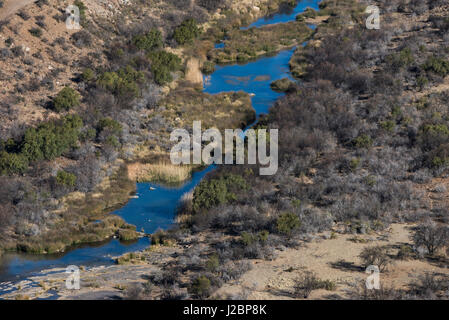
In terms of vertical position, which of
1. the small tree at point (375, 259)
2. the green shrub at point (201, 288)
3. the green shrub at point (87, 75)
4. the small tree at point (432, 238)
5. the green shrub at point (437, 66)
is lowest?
the green shrub at point (201, 288)

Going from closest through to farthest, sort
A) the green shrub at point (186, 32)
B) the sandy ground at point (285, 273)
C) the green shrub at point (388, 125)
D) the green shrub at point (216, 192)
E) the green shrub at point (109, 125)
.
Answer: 1. the sandy ground at point (285, 273)
2. the green shrub at point (216, 192)
3. the green shrub at point (388, 125)
4. the green shrub at point (109, 125)
5. the green shrub at point (186, 32)

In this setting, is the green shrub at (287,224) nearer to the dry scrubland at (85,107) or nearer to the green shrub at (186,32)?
the dry scrubland at (85,107)

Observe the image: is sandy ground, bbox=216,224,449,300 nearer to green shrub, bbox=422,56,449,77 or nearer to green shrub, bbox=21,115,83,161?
green shrub, bbox=21,115,83,161

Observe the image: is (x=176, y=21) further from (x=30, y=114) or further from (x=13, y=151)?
(x=13, y=151)

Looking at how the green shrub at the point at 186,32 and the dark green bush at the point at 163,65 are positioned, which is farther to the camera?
the green shrub at the point at 186,32

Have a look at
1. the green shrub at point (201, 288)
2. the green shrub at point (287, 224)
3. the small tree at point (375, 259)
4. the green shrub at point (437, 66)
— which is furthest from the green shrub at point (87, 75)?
the small tree at point (375, 259)

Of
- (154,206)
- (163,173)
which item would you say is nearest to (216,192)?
(154,206)

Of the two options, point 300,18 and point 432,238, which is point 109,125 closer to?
point 432,238
